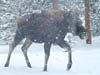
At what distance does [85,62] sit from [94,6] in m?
12.0

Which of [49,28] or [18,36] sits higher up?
[49,28]

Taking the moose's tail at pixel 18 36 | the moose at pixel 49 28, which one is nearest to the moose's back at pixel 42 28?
the moose at pixel 49 28

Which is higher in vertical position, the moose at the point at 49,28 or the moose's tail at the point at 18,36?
the moose at the point at 49,28

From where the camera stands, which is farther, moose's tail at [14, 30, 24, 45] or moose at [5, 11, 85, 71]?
moose's tail at [14, 30, 24, 45]

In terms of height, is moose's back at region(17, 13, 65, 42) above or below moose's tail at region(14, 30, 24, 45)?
above

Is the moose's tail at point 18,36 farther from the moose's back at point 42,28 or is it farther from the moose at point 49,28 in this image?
the moose's back at point 42,28

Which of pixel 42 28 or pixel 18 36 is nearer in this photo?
pixel 42 28

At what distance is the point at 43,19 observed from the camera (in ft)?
32.7

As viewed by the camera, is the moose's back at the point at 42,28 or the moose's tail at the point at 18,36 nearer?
the moose's back at the point at 42,28

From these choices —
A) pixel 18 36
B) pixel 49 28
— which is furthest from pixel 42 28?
pixel 18 36

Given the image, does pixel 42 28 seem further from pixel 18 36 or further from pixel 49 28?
pixel 18 36

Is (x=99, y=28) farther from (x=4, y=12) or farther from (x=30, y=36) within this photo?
(x=30, y=36)

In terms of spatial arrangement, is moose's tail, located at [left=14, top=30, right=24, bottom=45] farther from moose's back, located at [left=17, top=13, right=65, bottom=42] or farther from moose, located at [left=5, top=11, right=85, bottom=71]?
moose's back, located at [left=17, top=13, right=65, bottom=42]

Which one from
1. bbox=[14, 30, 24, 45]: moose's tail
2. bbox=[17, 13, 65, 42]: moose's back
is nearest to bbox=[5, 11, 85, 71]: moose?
bbox=[17, 13, 65, 42]: moose's back
